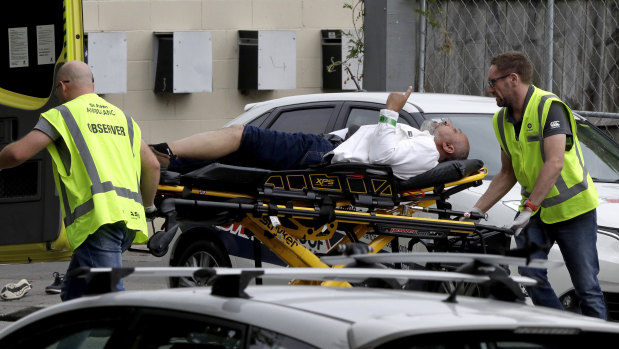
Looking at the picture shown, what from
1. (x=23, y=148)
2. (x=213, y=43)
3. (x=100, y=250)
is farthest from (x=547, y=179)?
(x=213, y=43)

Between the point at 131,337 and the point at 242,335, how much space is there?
0.42 m

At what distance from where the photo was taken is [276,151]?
23.0 feet

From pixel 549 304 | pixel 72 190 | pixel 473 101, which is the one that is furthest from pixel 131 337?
pixel 473 101

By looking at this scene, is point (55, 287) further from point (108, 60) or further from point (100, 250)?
point (108, 60)

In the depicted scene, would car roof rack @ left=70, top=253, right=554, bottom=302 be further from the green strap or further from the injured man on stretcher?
the green strap

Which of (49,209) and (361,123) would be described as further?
(49,209)

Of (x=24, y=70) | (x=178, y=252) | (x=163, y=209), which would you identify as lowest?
(x=178, y=252)

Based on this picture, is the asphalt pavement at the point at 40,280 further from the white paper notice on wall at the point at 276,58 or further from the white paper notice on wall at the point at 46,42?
the white paper notice on wall at the point at 276,58

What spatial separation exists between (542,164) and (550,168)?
201mm

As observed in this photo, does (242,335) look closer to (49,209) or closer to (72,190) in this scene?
(72,190)

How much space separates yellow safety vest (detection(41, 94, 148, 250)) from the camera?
5.89 meters

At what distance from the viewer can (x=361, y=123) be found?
8.37 metres

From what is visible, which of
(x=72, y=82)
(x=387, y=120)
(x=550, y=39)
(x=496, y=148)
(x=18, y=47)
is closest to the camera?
(x=72, y=82)

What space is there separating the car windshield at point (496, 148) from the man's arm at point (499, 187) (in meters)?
0.86
